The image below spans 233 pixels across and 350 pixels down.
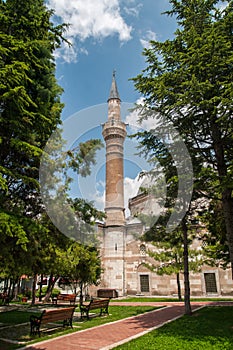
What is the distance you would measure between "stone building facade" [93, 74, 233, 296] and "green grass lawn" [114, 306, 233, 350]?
55.5ft

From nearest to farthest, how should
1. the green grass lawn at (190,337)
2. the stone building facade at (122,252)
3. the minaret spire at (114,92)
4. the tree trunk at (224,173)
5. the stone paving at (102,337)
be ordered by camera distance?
the green grass lawn at (190,337), the stone paving at (102,337), the tree trunk at (224,173), the stone building facade at (122,252), the minaret spire at (114,92)

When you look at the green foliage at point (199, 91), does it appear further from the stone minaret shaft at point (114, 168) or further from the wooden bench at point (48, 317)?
the stone minaret shaft at point (114, 168)

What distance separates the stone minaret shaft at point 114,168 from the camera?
30391mm

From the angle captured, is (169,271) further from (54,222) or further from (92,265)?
(54,222)

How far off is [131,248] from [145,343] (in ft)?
76.5

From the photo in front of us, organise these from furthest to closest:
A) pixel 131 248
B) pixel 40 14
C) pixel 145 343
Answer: pixel 131 248
pixel 40 14
pixel 145 343

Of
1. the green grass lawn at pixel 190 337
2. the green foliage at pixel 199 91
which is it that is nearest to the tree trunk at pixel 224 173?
the green foliage at pixel 199 91

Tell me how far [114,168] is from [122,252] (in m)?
9.68

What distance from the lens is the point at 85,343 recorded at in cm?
752

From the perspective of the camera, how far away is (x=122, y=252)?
29875 millimetres

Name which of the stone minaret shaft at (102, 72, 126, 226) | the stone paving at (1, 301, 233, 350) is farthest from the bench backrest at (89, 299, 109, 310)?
the stone minaret shaft at (102, 72, 126, 226)

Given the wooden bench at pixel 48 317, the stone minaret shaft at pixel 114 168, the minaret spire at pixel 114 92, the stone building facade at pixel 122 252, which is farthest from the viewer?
the minaret spire at pixel 114 92

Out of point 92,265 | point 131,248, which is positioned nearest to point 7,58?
point 92,265

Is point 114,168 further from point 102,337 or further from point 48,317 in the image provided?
point 102,337
